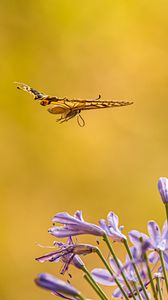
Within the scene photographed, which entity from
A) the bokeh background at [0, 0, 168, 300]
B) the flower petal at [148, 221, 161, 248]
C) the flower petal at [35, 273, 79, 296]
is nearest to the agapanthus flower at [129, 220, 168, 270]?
the flower petal at [148, 221, 161, 248]

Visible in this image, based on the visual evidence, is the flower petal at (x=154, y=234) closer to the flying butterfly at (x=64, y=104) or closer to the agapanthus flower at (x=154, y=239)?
the agapanthus flower at (x=154, y=239)

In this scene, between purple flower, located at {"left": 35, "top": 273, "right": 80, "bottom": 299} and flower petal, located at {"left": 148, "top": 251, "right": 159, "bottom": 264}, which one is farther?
flower petal, located at {"left": 148, "top": 251, "right": 159, "bottom": 264}

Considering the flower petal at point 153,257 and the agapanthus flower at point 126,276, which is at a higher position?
the flower petal at point 153,257

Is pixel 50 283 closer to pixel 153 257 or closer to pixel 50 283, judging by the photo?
pixel 50 283

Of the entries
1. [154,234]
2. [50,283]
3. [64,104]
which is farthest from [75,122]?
[50,283]

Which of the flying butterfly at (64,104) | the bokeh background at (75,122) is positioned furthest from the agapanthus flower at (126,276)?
the bokeh background at (75,122)

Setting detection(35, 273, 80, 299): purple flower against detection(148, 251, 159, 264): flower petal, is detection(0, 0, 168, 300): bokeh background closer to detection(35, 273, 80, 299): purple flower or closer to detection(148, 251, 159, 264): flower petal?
detection(148, 251, 159, 264): flower petal
